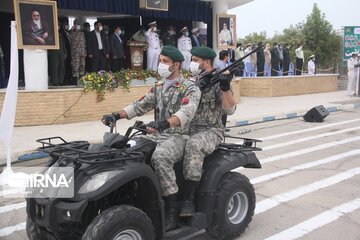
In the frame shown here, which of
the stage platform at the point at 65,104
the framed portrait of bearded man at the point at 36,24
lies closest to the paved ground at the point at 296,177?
the stage platform at the point at 65,104

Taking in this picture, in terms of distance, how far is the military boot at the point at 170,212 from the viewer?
391 centimetres

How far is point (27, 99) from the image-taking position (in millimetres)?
11438

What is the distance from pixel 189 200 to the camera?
4.08m

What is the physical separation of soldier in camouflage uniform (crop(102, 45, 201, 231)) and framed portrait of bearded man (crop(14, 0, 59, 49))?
789 cm

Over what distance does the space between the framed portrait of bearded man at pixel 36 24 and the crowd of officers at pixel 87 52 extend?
64.0 inches

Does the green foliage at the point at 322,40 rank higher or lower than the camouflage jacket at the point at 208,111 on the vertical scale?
higher

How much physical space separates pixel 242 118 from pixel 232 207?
8.94 metres

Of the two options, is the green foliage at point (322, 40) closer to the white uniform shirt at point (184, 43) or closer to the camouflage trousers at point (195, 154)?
the white uniform shirt at point (184, 43)

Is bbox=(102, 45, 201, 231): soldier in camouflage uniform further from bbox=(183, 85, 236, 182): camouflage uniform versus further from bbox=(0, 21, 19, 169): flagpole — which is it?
bbox=(0, 21, 19, 169): flagpole

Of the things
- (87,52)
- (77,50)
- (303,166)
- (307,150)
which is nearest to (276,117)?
(307,150)

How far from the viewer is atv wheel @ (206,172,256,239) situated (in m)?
4.20

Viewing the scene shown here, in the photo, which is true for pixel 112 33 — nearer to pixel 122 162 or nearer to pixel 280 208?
pixel 280 208

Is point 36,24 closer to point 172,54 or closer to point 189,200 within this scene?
point 172,54

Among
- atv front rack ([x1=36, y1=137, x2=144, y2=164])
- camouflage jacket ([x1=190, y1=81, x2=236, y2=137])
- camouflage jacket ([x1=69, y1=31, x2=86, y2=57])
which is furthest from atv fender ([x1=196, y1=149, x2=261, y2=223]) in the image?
camouflage jacket ([x1=69, y1=31, x2=86, y2=57])
